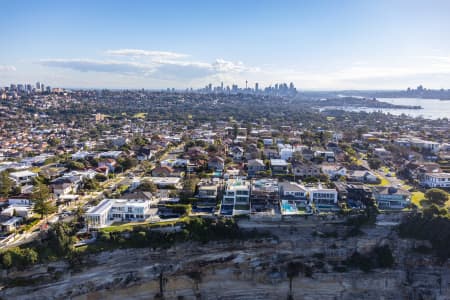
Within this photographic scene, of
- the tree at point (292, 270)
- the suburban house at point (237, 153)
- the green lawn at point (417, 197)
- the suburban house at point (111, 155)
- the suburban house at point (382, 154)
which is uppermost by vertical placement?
the suburban house at point (382, 154)

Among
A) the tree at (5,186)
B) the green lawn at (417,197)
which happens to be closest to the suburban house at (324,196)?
the green lawn at (417,197)

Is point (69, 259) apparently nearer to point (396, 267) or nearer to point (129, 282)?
point (129, 282)

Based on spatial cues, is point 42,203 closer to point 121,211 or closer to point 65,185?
point 65,185

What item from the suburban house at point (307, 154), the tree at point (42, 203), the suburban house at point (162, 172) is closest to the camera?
the tree at point (42, 203)

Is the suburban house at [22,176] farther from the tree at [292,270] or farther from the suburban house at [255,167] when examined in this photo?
the tree at [292,270]

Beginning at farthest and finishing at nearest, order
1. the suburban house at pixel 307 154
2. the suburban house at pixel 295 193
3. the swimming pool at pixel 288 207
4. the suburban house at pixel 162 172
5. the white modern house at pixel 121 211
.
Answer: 1. the suburban house at pixel 307 154
2. the suburban house at pixel 162 172
3. the suburban house at pixel 295 193
4. the swimming pool at pixel 288 207
5. the white modern house at pixel 121 211

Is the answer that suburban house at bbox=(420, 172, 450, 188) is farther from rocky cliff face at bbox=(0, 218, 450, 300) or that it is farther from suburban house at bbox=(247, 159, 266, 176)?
suburban house at bbox=(247, 159, 266, 176)
